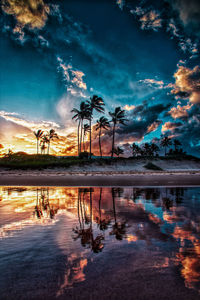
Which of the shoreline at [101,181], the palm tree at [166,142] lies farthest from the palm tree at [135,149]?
the shoreline at [101,181]

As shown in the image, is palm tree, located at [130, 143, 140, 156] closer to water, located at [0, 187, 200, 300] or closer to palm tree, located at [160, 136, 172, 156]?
palm tree, located at [160, 136, 172, 156]

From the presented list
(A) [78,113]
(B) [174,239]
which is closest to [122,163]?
(A) [78,113]

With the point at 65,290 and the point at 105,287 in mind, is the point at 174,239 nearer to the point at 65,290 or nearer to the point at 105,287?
the point at 105,287

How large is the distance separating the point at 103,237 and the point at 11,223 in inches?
114

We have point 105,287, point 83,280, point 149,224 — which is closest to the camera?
point 105,287

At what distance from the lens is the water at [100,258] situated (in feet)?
7.16

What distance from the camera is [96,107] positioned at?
58.2 metres

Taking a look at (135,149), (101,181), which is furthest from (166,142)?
(101,181)

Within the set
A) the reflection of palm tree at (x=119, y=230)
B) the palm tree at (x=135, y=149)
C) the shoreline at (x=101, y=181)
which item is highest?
the palm tree at (x=135, y=149)

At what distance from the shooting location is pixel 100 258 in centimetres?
298

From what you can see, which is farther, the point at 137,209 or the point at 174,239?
the point at 137,209

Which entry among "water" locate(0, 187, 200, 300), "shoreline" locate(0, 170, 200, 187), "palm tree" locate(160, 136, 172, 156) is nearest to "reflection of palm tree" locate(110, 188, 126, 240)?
"water" locate(0, 187, 200, 300)

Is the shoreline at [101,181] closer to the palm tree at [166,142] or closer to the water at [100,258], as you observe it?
the water at [100,258]

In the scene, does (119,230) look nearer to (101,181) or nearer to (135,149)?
(101,181)
